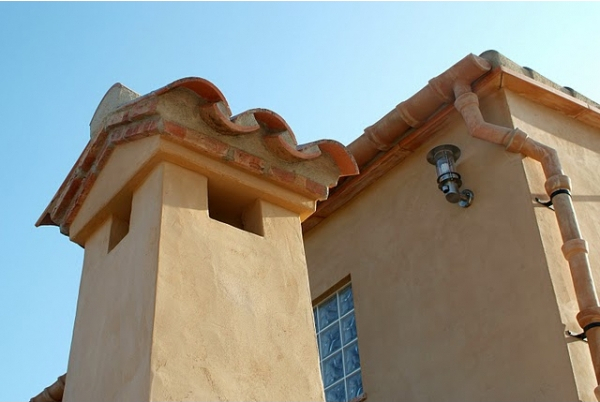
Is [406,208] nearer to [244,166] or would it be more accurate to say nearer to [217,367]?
[244,166]

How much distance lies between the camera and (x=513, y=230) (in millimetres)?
5965

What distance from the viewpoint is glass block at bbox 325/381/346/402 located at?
7.10 m

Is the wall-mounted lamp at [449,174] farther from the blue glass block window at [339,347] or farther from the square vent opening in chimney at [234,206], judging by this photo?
the square vent opening in chimney at [234,206]

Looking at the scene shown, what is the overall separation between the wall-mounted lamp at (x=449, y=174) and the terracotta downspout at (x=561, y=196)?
0.29 meters

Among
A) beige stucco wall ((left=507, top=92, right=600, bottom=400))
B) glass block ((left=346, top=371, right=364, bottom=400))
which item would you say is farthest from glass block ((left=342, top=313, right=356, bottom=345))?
beige stucco wall ((left=507, top=92, right=600, bottom=400))

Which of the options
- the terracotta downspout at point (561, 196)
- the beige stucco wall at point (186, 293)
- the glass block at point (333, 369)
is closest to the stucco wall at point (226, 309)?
the beige stucco wall at point (186, 293)

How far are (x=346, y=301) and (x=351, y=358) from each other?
55 cm

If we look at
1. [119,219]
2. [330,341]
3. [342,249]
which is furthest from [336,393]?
[119,219]

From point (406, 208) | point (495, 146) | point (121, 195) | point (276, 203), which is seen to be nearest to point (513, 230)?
point (495, 146)

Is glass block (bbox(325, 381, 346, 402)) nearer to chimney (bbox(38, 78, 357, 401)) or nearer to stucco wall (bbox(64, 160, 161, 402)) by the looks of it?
chimney (bbox(38, 78, 357, 401))

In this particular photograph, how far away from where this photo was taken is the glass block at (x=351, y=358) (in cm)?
708

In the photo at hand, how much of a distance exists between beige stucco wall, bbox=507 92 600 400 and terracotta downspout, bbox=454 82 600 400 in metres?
0.12

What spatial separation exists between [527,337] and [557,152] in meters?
1.64

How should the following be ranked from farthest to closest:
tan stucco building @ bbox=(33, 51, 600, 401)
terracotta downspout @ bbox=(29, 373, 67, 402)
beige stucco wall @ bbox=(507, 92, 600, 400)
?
terracotta downspout @ bbox=(29, 373, 67, 402) < beige stucco wall @ bbox=(507, 92, 600, 400) < tan stucco building @ bbox=(33, 51, 600, 401)
